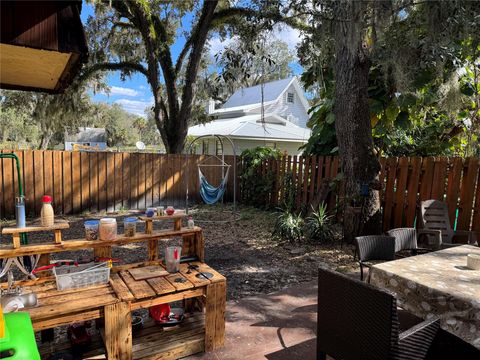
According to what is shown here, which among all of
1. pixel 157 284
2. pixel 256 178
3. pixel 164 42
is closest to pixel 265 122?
pixel 164 42

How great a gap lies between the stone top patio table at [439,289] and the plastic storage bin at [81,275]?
6.08 feet

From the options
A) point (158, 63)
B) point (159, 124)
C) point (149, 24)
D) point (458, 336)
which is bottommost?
point (458, 336)

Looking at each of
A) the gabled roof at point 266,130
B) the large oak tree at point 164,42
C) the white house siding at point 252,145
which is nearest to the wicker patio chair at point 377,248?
the large oak tree at point 164,42

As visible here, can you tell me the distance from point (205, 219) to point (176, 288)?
4.86m

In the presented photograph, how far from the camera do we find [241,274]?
147 inches

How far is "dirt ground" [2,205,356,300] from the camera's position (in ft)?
11.7

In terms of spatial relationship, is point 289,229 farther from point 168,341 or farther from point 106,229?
point 106,229

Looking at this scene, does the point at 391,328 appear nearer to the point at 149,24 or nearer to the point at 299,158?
the point at 299,158

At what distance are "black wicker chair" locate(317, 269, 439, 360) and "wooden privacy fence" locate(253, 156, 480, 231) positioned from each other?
130 inches

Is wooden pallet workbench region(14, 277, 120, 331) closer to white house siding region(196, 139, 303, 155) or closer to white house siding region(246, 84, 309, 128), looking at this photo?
white house siding region(196, 139, 303, 155)

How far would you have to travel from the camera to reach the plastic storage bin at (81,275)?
1998 millimetres

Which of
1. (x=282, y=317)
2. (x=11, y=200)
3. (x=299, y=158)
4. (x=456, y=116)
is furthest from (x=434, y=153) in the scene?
(x=11, y=200)

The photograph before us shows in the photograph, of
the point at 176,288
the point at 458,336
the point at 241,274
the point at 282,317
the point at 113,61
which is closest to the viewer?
the point at 458,336

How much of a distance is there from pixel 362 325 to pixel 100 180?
6926mm
